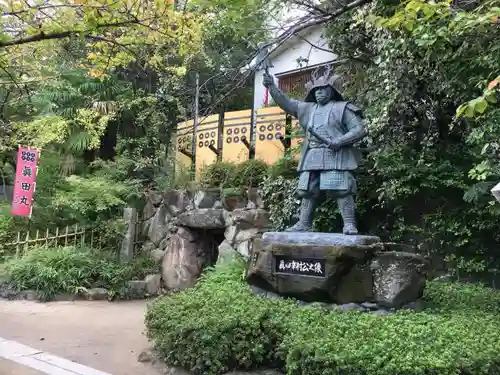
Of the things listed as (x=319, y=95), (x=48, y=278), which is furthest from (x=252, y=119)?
(x=48, y=278)

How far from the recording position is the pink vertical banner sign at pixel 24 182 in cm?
920

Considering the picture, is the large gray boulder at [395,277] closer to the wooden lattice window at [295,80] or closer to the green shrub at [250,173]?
the green shrub at [250,173]

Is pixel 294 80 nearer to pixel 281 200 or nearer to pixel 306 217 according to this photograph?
pixel 281 200

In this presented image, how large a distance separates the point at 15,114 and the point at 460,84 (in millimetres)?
10776

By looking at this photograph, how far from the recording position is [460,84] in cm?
626

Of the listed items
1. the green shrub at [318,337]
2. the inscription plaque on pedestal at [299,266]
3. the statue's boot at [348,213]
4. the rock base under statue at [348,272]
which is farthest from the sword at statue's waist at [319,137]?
the green shrub at [318,337]

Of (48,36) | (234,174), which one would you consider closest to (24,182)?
(234,174)

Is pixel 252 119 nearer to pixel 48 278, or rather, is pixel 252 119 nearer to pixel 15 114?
pixel 48 278

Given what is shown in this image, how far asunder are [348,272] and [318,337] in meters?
1.33

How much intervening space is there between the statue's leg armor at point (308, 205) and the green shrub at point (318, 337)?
1043mm

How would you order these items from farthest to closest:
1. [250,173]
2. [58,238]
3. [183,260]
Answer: [58,238]
[183,260]
[250,173]

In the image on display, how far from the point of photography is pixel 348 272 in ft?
16.7

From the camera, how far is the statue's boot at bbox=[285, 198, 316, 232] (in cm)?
584

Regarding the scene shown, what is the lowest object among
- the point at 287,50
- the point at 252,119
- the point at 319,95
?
the point at 319,95
